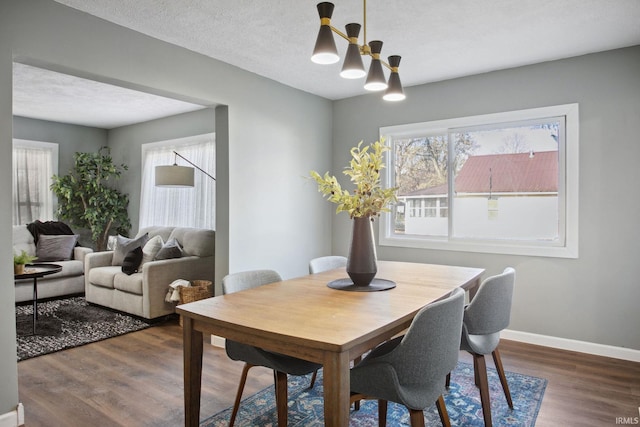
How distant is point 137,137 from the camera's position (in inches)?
251

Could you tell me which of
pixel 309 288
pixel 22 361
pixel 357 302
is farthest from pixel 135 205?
pixel 357 302

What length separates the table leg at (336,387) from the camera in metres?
1.36

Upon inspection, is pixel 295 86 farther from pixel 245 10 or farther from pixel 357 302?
pixel 357 302

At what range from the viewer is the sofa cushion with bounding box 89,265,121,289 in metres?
4.61

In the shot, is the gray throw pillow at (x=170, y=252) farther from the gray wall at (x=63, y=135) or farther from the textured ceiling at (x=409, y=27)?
the gray wall at (x=63, y=135)

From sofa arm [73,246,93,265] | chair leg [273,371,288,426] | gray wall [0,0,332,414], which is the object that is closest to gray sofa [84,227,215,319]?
sofa arm [73,246,93,265]

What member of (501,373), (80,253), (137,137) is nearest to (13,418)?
(501,373)

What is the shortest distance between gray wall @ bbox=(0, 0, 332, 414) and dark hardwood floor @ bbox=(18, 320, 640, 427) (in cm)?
43

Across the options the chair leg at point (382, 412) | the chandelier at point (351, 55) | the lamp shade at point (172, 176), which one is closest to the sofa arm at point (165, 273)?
the lamp shade at point (172, 176)

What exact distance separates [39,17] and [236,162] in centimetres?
172

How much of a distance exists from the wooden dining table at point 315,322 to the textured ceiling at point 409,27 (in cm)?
171

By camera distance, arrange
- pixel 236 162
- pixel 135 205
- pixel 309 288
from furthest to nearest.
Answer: pixel 135 205, pixel 236 162, pixel 309 288

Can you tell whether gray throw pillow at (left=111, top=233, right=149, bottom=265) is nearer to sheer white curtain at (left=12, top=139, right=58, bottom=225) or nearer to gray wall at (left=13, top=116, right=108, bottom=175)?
sheer white curtain at (left=12, top=139, right=58, bottom=225)

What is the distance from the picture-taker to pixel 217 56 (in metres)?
3.41
